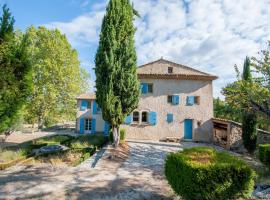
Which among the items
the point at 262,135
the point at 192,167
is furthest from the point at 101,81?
the point at 262,135

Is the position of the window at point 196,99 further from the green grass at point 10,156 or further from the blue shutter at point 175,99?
the green grass at point 10,156

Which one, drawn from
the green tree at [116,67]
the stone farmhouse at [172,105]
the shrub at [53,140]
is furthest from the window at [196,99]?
the shrub at [53,140]

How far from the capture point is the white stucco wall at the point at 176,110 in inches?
881

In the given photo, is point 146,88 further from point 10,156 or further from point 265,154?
point 10,156

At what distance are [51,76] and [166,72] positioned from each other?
1576cm

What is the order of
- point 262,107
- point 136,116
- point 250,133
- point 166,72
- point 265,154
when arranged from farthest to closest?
point 166,72 < point 136,116 < point 250,133 < point 265,154 < point 262,107

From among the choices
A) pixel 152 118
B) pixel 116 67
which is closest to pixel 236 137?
pixel 152 118

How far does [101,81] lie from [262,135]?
14.6m

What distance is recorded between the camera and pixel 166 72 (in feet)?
75.4

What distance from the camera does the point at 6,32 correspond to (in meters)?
12.4

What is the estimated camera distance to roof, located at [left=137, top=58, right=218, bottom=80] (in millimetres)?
22562

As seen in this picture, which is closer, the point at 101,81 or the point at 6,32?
the point at 6,32

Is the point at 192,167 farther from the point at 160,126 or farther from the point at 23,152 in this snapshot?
the point at 160,126

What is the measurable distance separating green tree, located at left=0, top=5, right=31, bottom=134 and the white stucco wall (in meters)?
11.0
